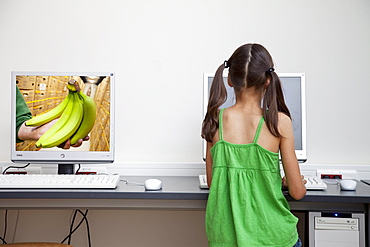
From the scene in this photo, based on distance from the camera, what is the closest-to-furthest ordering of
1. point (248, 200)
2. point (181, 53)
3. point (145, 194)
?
point (248, 200) → point (145, 194) → point (181, 53)

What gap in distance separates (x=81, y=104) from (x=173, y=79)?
591 millimetres

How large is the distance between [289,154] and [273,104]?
19 centimetres

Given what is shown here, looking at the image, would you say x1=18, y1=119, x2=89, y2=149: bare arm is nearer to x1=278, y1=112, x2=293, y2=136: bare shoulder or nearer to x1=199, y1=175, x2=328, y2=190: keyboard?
x1=199, y1=175, x2=328, y2=190: keyboard

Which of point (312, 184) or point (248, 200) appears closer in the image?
point (248, 200)

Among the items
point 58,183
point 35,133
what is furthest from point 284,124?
point 35,133

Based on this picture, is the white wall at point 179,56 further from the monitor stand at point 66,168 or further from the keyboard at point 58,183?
the keyboard at point 58,183

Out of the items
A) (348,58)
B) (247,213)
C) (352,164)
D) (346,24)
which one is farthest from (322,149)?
(247,213)

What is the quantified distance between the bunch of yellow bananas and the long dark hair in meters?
0.68

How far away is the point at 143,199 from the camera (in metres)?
1.69

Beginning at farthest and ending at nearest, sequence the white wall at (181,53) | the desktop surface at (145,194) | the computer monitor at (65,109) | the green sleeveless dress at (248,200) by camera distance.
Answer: the white wall at (181,53)
the computer monitor at (65,109)
the desktop surface at (145,194)
the green sleeveless dress at (248,200)

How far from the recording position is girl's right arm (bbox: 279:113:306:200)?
1.51 m

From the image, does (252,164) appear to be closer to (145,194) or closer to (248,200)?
(248,200)

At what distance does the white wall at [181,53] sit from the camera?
2346 millimetres

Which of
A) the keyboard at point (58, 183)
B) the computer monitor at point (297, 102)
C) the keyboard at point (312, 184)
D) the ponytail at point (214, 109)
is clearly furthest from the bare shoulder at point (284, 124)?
the keyboard at point (58, 183)
